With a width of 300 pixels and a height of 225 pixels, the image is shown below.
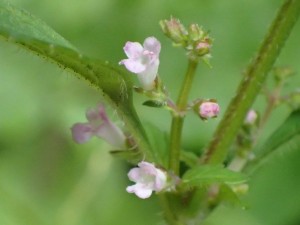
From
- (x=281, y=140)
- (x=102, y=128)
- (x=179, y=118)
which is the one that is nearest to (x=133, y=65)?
(x=179, y=118)

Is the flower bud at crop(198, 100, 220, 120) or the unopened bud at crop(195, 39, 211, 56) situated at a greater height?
the unopened bud at crop(195, 39, 211, 56)

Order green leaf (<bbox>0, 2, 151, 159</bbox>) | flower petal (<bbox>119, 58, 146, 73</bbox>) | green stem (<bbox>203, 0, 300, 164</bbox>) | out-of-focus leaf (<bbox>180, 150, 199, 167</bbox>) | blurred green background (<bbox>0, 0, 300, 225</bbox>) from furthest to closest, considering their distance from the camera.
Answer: blurred green background (<bbox>0, 0, 300, 225</bbox>), out-of-focus leaf (<bbox>180, 150, 199, 167</bbox>), green stem (<bbox>203, 0, 300, 164</bbox>), flower petal (<bbox>119, 58, 146, 73</bbox>), green leaf (<bbox>0, 2, 151, 159</bbox>)

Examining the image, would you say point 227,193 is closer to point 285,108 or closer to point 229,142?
point 229,142

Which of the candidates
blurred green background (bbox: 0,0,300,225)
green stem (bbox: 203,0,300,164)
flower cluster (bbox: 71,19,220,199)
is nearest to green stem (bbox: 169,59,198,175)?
flower cluster (bbox: 71,19,220,199)

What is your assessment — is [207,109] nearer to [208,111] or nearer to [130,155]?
[208,111]

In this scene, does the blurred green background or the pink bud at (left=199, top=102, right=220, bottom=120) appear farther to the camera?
the blurred green background

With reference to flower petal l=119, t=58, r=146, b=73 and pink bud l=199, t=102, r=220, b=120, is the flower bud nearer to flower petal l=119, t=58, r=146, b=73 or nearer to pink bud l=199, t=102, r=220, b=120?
pink bud l=199, t=102, r=220, b=120

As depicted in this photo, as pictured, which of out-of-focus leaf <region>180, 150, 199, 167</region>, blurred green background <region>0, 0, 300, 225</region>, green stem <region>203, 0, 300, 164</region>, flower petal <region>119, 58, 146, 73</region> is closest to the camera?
flower petal <region>119, 58, 146, 73</region>
